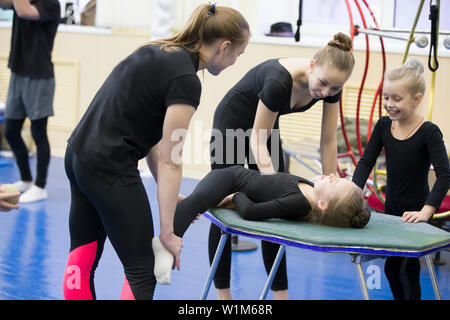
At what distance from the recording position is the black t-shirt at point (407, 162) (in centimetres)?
213

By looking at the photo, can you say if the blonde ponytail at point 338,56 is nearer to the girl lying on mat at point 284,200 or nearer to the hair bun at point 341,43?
the hair bun at point 341,43

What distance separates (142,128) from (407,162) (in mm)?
1015

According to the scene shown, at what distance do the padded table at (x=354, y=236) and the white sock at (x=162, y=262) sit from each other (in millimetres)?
258

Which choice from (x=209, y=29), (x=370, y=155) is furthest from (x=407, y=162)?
(x=209, y=29)

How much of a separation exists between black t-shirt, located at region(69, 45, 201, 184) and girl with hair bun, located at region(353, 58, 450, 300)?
832 millimetres

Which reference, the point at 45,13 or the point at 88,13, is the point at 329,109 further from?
the point at 88,13

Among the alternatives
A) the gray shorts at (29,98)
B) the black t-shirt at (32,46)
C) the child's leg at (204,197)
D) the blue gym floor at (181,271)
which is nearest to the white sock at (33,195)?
the blue gym floor at (181,271)

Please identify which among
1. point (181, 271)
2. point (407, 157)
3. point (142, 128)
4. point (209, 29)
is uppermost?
point (209, 29)

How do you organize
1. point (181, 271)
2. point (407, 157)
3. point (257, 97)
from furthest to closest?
point (181, 271) → point (257, 97) → point (407, 157)

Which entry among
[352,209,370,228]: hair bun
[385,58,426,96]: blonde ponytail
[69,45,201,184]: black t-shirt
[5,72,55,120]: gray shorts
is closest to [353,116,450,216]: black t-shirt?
[385,58,426,96]: blonde ponytail

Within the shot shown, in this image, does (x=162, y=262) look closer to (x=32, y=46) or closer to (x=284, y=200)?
(x=284, y=200)

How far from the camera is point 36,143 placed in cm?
399

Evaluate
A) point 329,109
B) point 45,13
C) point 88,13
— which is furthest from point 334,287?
point 88,13

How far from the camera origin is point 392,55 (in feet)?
14.1
